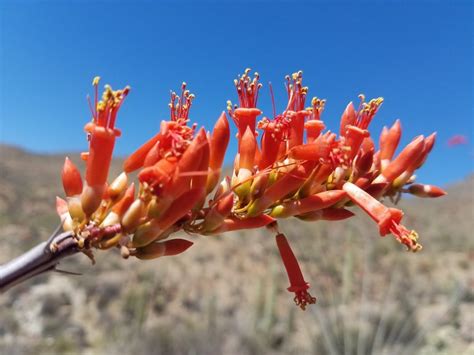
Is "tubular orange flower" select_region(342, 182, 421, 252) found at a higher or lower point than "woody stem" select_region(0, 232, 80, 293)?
higher

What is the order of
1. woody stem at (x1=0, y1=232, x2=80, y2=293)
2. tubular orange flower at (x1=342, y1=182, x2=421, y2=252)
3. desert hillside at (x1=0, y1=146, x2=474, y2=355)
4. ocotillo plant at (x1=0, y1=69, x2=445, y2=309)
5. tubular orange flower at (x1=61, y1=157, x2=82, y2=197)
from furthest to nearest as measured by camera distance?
desert hillside at (x1=0, y1=146, x2=474, y2=355), tubular orange flower at (x1=342, y1=182, x2=421, y2=252), tubular orange flower at (x1=61, y1=157, x2=82, y2=197), ocotillo plant at (x1=0, y1=69, x2=445, y2=309), woody stem at (x1=0, y1=232, x2=80, y2=293)

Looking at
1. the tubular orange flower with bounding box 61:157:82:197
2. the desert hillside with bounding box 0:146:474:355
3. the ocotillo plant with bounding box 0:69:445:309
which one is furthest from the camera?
the desert hillside with bounding box 0:146:474:355

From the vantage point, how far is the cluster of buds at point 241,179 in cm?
119

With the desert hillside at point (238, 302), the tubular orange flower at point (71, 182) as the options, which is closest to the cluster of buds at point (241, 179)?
the tubular orange flower at point (71, 182)

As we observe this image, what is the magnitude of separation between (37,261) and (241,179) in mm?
671

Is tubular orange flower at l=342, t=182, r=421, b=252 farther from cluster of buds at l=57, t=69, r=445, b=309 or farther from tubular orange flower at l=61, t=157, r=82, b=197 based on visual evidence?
tubular orange flower at l=61, t=157, r=82, b=197

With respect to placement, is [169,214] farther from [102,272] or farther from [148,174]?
[102,272]

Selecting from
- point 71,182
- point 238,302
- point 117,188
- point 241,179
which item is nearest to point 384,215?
point 241,179

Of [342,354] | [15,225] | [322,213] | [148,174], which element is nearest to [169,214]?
[148,174]

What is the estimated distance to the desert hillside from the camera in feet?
27.8

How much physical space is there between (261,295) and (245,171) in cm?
1016

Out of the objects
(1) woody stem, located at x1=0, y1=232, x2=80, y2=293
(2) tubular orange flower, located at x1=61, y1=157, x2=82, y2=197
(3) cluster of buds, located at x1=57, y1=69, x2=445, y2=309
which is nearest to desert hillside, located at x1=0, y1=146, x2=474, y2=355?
(3) cluster of buds, located at x1=57, y1=69, x2=445, y2=309

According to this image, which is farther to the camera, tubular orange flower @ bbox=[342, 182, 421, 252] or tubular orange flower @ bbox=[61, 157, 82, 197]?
tubular orange flower @ bbox=[342, 182, 421, 252]

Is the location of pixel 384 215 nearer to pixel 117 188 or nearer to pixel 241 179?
pixel 241 179
